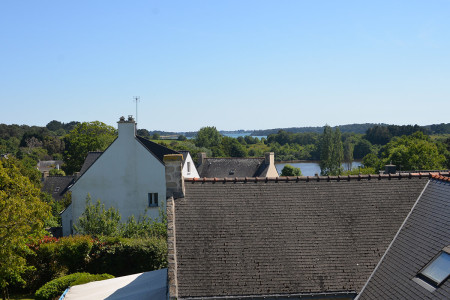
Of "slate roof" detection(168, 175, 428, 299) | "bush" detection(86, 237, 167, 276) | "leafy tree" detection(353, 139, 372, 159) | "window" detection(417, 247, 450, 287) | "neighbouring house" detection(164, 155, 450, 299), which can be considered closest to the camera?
"window" detection(417, 247, 450, 287)

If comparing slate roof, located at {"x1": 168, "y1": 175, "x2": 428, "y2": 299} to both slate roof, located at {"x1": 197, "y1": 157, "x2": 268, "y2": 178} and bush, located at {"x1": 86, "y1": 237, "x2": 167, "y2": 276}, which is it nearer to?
bush, located at {"x1": 86, "y1": 237, "x2": 167, "y2": 276}

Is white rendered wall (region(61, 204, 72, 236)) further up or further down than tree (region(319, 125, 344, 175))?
further down

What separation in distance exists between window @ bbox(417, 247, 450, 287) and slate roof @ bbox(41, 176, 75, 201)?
49.6 meters

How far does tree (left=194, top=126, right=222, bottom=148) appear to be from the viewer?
13512 cm

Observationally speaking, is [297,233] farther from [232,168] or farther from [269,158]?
[232,168]

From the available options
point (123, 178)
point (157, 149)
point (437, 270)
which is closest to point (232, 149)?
point (157, 149)

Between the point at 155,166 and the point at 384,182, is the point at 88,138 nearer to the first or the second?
the point at 155,166

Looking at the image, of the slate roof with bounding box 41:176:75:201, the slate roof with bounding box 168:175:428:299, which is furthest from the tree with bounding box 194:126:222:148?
the slate roof with bounding box 168:175:428:299

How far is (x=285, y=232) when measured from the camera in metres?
11.4

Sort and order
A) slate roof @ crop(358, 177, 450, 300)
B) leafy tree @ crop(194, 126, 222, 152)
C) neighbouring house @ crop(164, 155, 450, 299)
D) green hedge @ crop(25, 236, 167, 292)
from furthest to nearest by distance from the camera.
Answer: leafy tree @ crop(194, 126, 222, 152) → green hedge @ crop(25, 236, 167, 292) → neighbouring house @ crop(164, 155, 450, 299) → slate roof @ crop(358, 177, 450, 300)

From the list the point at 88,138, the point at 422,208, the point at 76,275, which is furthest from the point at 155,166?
the point at 88,138

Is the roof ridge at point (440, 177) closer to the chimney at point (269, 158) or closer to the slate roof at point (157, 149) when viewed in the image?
the slate roof at point (157, 149)

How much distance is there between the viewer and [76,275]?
1867 centimetres

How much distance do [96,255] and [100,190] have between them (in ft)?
32.3
